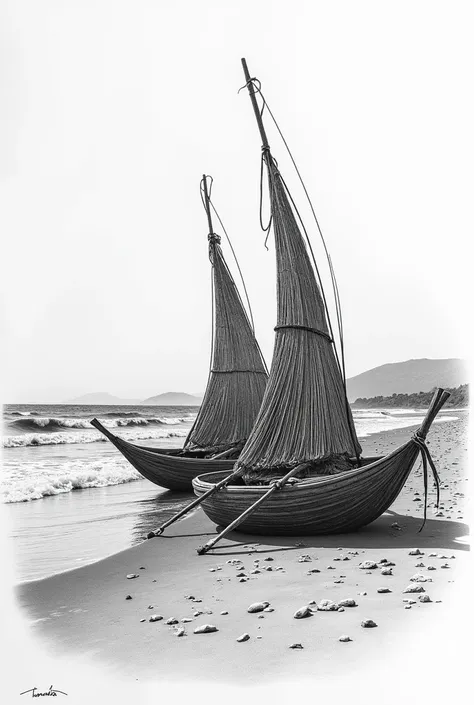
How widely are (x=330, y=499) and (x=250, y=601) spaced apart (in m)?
2.01

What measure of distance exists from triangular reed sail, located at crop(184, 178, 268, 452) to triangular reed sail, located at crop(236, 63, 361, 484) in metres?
5.18

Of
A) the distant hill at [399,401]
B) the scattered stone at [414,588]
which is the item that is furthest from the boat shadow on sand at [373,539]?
the distant hill at [399,401]

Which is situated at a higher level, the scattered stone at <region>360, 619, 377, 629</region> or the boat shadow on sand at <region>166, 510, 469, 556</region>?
the scattered stone at <region>360, 619, 377, 629</region>

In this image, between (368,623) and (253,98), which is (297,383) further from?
(368,623)

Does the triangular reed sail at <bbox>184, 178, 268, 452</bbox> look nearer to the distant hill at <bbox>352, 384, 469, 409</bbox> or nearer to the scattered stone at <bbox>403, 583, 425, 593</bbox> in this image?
the scattered stone at <bbox>403, 583, 425, 593</bbox>

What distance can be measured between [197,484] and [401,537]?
2.37 metres

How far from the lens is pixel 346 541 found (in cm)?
639

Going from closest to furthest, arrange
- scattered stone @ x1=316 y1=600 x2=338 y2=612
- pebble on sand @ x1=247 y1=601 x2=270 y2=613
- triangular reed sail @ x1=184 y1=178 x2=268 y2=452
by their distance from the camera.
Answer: scattered stone @ x1=316 y1=600 x2=338 y2=612
pebble on sand @ x1=247 y1=601 x2=270 y2=613
triangular reed sail @ x1=184 y1=178 x2=268 y2=452

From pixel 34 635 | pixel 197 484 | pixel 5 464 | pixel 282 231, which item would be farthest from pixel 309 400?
pixel 5 464

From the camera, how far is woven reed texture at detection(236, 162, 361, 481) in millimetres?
7234

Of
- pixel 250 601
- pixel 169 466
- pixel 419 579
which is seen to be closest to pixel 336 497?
pixel 419 579

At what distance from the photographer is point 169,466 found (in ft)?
40.1

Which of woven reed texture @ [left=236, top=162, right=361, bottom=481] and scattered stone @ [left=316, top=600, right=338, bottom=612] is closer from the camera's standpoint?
scattered stone @ [left=316, top=600, right=338, bottom=612]
